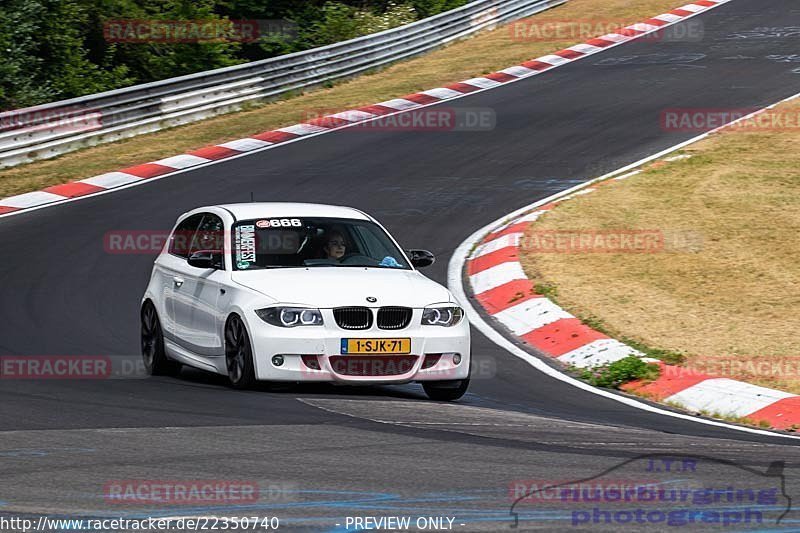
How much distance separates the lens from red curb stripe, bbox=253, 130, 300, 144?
22.2 metres

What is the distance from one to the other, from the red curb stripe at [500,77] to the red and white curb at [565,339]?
32.1 feet

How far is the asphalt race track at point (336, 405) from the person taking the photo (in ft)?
20.3

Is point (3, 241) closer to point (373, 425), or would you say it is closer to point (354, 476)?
point (373, 425)

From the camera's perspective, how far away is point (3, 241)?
1598 cm

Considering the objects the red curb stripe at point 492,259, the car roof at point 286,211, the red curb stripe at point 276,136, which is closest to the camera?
the car roof at point 286,211

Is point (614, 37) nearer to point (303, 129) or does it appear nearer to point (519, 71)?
point (519, 71)

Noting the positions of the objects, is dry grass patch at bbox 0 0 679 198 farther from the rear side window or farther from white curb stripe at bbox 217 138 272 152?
the rear side window

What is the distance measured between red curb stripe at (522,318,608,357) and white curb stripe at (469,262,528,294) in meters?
1.66

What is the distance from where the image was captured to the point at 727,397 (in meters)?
9.86

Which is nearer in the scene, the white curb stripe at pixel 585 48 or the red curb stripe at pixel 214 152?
the red curb stripe at pixel 214 152

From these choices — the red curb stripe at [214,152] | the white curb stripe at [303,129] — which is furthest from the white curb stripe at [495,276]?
the white curb stripe at [303,129]

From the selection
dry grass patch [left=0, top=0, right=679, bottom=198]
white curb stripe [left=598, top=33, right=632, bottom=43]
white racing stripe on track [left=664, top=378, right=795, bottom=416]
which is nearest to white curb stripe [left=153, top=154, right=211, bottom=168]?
dry grass patch [left=0, top=0, right=679, bottom=198]

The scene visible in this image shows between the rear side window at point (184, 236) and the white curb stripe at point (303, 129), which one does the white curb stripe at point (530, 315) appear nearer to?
the rear side window at point (184, 236)

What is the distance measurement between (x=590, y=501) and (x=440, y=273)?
874 centimetres
